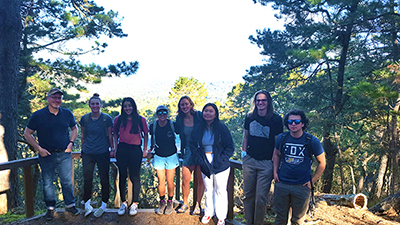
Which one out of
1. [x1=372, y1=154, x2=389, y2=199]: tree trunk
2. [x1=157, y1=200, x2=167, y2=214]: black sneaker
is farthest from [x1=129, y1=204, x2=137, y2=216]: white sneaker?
[x1=372, y1=154, x2=389, y2=199]: tree trunk

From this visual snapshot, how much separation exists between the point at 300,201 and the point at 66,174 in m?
3.01

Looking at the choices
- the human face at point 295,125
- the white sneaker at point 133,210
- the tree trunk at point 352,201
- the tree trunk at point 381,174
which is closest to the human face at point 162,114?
the white sneaker at point 133,210

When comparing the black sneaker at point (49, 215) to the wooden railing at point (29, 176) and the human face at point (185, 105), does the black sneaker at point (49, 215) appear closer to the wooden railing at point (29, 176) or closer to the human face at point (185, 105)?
the wooden railing at point (29, 176)

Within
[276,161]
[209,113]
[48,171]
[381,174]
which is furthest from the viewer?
[381,174]

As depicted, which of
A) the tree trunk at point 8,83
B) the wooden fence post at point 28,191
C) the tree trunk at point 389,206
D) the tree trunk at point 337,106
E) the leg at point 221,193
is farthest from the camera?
the tree trunk at point 337,106

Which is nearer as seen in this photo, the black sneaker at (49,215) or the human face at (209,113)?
the human face at (209,113)

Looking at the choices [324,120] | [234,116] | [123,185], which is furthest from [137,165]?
[234,116]

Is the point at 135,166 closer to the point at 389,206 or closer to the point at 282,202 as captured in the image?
the point at 282,202

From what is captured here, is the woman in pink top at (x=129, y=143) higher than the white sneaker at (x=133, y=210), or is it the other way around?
the woman in pink top at (x=129, y=143)

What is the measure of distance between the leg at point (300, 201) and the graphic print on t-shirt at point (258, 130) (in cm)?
65

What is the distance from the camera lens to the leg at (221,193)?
3.06 m

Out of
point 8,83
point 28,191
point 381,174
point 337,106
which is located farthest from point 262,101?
point 381,174

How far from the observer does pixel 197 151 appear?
10.2 ft

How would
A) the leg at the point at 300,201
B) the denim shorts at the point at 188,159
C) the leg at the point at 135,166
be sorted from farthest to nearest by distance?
the leg at the point at 135,166, the denim shorts at the point at 188,159, the leg at the point at 300,201
